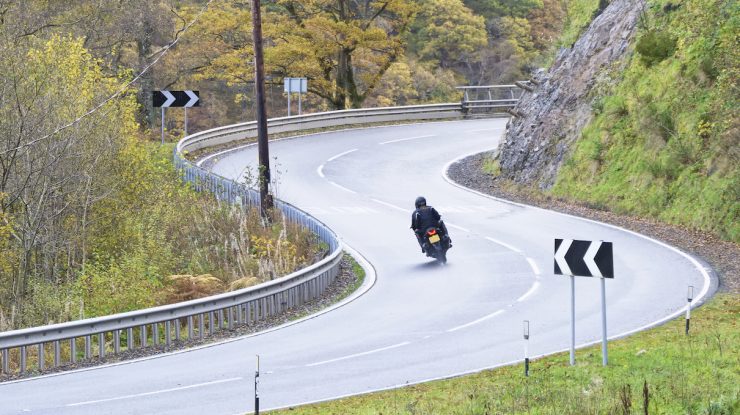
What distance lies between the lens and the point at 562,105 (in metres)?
34.2

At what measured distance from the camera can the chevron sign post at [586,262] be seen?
13.4 m

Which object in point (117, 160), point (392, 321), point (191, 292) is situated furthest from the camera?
point (117, 160)

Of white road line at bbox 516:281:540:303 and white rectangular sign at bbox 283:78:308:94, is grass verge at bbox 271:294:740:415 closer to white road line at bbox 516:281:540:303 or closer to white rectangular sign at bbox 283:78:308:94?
white road line at bbox 516:281:540:303

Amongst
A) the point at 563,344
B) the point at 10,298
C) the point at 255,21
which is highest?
the point at 255,21

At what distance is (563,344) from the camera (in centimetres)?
1561

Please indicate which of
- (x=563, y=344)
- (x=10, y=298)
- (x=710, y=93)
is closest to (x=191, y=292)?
(x=10, y=298)

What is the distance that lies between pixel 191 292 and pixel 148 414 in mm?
8080

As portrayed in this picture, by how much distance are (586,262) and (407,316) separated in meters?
5.15

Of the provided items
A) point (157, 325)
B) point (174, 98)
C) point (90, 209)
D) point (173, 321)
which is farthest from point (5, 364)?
point (174, 98)

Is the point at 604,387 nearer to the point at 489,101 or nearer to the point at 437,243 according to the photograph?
the point at 437,243

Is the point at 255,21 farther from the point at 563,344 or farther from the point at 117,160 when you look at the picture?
the point at 563,344

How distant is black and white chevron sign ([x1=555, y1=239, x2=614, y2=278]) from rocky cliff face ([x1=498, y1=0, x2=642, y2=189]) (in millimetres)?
18171

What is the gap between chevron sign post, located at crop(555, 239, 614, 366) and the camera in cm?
1336

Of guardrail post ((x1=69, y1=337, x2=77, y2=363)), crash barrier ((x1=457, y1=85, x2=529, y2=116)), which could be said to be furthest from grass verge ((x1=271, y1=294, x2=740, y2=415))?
Answer: crash barrier ((x1=457, y1=85, x2=529, y2=116))
